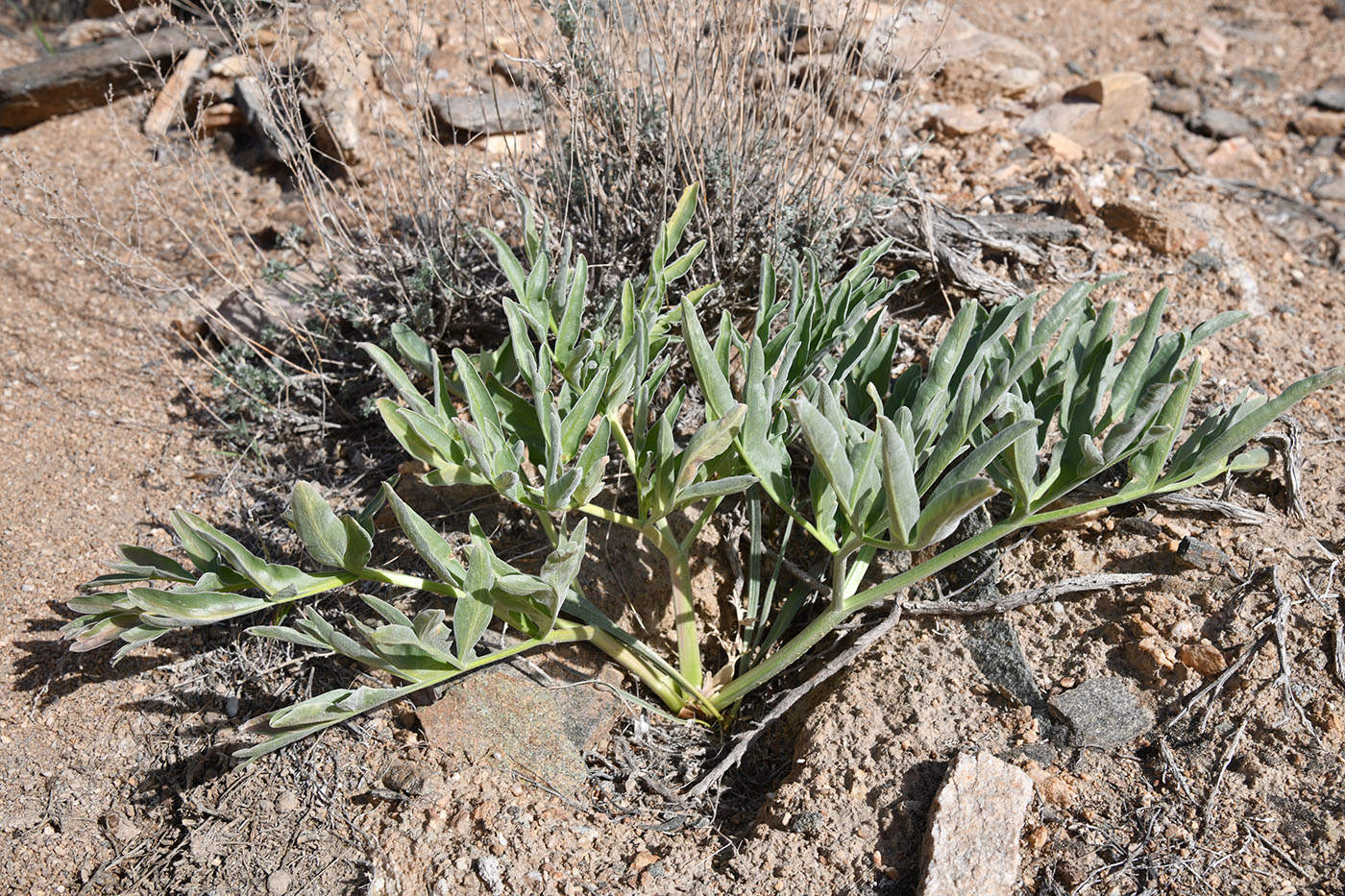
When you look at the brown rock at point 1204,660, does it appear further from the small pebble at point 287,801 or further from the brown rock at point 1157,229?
the small pebble at point 287,801

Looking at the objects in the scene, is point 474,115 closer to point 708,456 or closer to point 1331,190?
point 708,456

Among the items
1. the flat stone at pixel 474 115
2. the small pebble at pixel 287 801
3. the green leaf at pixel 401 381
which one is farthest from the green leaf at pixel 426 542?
the flat stone at pixel 474 115

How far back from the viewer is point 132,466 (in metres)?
2.47

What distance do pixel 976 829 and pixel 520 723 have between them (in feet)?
2.83

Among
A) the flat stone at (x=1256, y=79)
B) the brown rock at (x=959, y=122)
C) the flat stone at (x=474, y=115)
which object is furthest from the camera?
the flat stone at (x=1256, y=79)

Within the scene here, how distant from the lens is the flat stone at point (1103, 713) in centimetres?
175

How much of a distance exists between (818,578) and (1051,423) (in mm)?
708

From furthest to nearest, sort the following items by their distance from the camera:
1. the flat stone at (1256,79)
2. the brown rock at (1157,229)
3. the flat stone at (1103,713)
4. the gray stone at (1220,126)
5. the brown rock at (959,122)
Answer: the flat stone at (1256,79) → the gray stone at (1220,126) → the brown rock at (959,122) → the brown rock at (1157,229) → the flat stone at (1103,713)

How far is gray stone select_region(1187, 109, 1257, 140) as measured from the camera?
380 cm

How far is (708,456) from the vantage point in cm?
157

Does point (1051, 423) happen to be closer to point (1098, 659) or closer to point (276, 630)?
point (1098, 659)

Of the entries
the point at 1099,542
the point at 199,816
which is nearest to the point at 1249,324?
the point at 1099,542

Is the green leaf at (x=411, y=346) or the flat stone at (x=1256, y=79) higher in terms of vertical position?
the green leaf at (x=411, y=346)

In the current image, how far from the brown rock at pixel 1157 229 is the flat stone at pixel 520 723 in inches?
83.4
